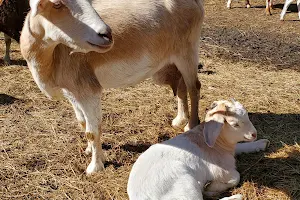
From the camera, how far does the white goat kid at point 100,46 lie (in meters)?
3.36

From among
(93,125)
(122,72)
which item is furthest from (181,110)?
(93,125)

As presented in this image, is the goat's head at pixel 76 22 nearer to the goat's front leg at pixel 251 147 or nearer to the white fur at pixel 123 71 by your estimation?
the white fur at pixel 123 71

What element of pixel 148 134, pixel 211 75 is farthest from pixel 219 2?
pixel 148 134

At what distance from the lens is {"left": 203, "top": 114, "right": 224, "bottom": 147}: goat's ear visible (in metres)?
3.72

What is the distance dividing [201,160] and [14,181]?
198 cm

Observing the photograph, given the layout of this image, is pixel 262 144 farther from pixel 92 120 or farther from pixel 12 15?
pixel 12 15

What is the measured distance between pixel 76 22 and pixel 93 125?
48.6 inches

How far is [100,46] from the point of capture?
3.34m

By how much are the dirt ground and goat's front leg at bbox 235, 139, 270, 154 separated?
6 centimetres

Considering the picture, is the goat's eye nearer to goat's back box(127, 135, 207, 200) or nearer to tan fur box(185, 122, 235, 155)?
goat's back box(127, 135, 207, 200)

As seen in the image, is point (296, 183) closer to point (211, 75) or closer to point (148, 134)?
point (148, 134)

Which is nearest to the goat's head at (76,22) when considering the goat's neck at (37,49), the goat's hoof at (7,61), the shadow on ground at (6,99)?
the goat's neck at (37,49)

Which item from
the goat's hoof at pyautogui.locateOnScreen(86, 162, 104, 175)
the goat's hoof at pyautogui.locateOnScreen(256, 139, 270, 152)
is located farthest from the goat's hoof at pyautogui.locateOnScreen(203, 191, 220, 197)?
the goat's hoof at pyautogui.locateOnScreen(86, 162, 104, 175)

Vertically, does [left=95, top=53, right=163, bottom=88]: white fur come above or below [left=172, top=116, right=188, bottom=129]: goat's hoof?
above
